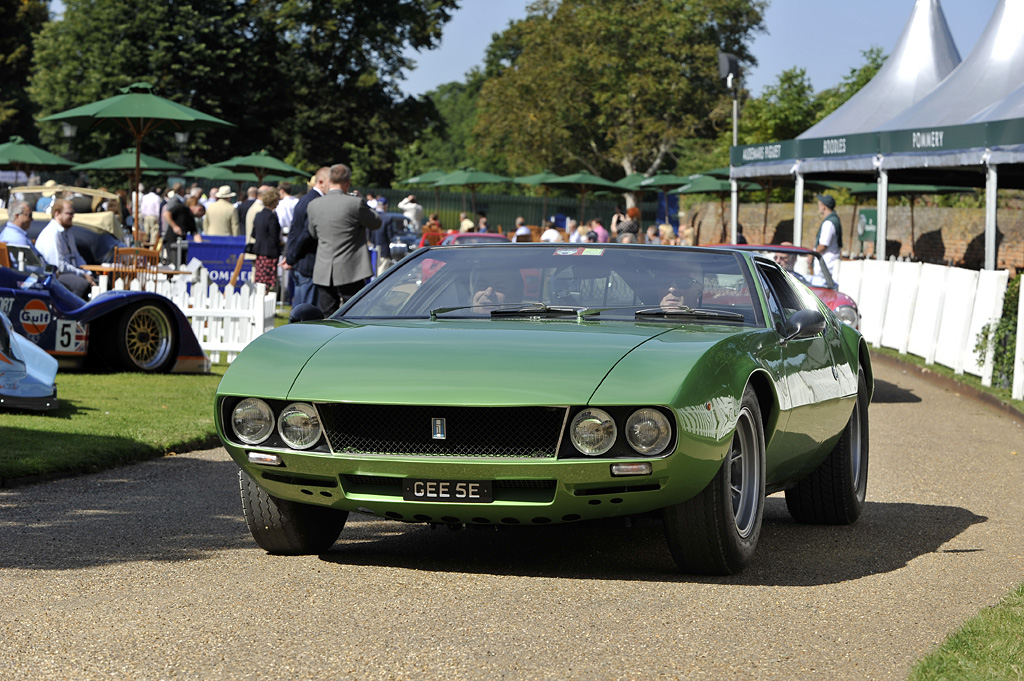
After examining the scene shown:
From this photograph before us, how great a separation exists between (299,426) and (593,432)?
3.72 ft

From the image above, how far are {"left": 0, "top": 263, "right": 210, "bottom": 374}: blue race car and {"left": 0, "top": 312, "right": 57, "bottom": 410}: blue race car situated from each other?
1.69 m

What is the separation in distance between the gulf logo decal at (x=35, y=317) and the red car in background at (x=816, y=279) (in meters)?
6.43

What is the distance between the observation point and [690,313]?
624 centimetres

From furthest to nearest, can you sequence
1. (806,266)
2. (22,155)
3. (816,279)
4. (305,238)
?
(22,155)
(806,266)
(816,279)
(305,238)

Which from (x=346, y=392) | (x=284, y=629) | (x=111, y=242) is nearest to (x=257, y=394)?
(x=346, y=392)

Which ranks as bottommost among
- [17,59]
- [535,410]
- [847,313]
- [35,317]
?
[35,317]

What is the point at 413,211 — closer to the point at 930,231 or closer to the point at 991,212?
the point at 930,231

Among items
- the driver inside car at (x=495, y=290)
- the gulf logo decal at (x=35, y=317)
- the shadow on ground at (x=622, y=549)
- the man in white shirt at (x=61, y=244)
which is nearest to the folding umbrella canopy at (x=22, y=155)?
the man in white shirt at (x=61, y=244)

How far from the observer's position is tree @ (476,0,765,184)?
75.4 metres

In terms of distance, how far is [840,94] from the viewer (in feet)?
207

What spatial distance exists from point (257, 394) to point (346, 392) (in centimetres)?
40

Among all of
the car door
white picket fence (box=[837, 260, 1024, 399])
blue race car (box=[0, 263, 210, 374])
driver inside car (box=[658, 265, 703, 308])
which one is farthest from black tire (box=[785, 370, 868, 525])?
blue race car (box=[0, 263, 210, 374])

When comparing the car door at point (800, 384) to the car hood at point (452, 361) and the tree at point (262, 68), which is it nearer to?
the car hood at point (452, 361)

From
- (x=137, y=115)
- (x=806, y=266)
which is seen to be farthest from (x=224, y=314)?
(x=806, y=266)
